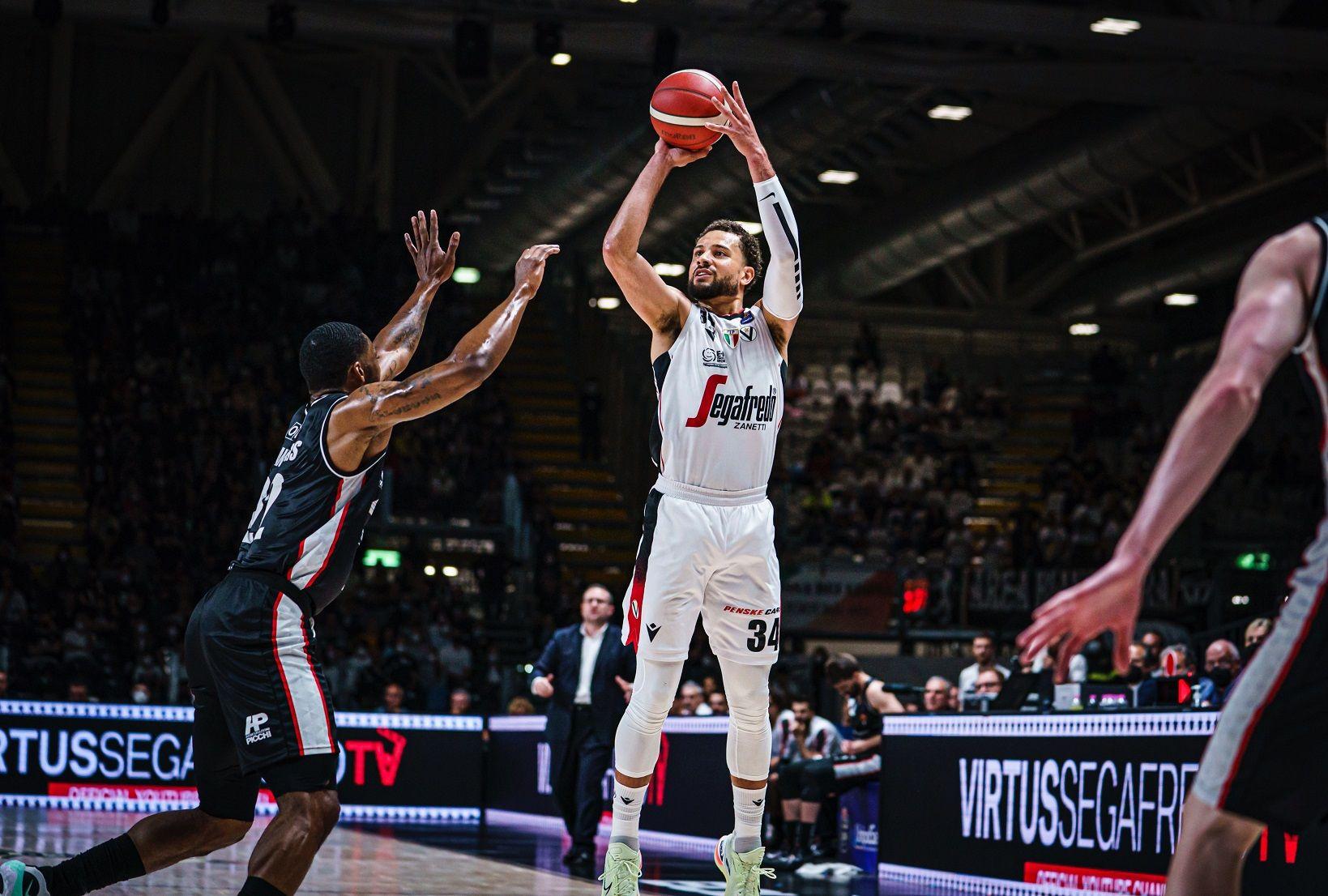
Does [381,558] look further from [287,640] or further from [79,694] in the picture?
[287,640]

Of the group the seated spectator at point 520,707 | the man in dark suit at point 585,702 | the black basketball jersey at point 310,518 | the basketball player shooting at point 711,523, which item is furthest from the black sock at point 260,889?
the seated spectator at point 520,707

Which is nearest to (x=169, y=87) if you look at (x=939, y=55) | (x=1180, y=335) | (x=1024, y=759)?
(x=939, y=55)

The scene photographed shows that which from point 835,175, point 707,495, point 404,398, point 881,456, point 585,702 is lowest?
point 585,702

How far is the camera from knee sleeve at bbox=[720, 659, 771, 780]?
642 cm

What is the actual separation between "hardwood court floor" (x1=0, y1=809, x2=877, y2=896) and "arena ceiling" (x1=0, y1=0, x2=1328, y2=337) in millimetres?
9902

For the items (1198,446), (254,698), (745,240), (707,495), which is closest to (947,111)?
(745,240)

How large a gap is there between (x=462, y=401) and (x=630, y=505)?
3447mm

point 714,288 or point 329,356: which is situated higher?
point 714,288

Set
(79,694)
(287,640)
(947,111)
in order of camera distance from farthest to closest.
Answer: (947,111) < (79,694) < (287,640)

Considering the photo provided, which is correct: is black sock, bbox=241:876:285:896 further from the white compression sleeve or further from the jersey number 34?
the white compression sleeve

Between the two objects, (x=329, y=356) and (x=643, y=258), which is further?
(x=643, y=258)

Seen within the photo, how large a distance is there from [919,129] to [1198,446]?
21.5m

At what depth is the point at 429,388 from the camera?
5367mm

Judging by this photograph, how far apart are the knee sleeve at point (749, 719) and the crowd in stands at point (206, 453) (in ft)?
43.6
